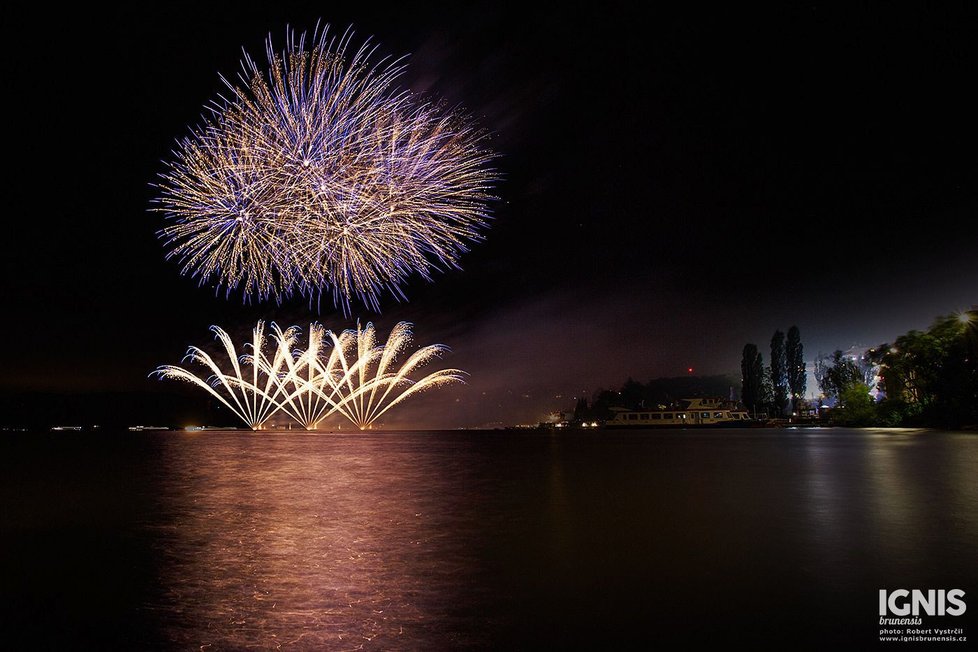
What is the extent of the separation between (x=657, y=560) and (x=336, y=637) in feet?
18.2

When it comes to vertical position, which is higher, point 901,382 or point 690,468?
point 901,382

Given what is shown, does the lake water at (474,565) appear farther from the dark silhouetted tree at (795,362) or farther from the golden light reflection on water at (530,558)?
the dark silhouetted tree at (795,362)

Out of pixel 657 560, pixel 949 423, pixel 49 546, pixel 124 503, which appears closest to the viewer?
pixel 657 560

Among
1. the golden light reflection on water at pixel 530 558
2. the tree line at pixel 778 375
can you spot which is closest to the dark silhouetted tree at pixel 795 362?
the tree line at pixel 778 375

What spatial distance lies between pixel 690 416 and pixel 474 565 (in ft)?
502

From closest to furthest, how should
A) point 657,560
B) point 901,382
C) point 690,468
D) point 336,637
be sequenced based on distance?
1. point 336,637
2. point 657,560
3. point 690,468
4. point 901,382

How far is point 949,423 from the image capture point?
230 feet

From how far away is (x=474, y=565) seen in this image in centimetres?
991

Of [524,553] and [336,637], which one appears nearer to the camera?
[336,637]

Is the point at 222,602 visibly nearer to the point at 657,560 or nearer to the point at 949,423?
the point at 657,560

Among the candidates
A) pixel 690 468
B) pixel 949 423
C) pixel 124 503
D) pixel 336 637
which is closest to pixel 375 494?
pixel 124 503

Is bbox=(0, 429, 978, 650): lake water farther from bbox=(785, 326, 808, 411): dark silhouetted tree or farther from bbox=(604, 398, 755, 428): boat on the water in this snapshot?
bbox=(604, 398, 755, 428): boat on the water

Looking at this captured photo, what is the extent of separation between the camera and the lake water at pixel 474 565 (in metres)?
6.93

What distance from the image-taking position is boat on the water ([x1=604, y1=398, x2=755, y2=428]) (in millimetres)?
143125
